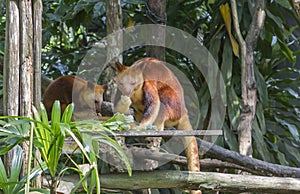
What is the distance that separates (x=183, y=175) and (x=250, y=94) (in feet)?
2.93

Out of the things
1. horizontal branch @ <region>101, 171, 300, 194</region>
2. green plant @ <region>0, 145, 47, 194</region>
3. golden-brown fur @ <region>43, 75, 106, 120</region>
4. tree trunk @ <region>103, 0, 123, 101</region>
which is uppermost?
tree trunk @ <region>103, 0, 123, 101</region>

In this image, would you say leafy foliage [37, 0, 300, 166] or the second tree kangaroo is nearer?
the second tree kangaroo

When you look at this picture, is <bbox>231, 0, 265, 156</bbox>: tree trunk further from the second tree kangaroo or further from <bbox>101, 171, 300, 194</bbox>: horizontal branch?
<bbox>101, 171, 300, 194</bbox>: horizontal branch

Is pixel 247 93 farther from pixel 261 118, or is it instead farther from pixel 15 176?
pixel 15 176

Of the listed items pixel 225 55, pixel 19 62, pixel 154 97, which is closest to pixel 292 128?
pixel 225 55

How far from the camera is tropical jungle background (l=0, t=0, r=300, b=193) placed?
155 inches

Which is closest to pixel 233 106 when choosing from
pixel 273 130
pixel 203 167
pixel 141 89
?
pixel 273 130

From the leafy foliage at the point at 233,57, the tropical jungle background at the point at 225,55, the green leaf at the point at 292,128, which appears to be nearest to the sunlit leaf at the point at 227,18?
the leafy foliage at the point at 233,57

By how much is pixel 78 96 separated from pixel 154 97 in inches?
23.9

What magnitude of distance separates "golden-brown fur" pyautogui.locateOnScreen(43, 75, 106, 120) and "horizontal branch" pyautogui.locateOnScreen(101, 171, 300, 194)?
2.32 feet

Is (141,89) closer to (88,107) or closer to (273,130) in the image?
(88,107)

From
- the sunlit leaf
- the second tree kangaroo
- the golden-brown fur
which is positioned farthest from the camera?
the sunlit leaf

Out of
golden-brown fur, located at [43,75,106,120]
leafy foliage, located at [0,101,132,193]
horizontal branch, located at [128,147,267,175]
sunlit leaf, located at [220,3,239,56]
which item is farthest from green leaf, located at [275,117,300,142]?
leafy foliage, located at [0,101,132,193]

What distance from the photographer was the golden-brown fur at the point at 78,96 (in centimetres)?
288
